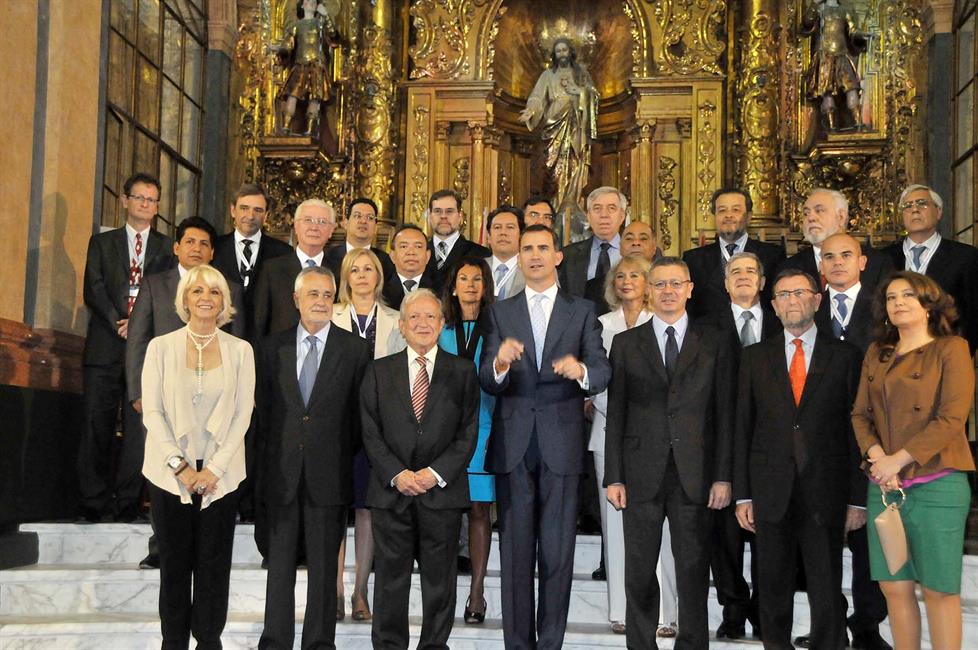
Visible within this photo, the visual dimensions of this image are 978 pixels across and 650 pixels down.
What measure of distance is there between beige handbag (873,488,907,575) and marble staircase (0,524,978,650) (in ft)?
2.79

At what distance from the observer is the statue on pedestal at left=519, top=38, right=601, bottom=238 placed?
1007 centimetres

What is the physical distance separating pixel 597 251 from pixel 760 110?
14.6 ft

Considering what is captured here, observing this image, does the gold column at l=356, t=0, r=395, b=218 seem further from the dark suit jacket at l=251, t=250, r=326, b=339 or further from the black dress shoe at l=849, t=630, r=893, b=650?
the black dress shoe at l=849, t=630, r=893, b=650

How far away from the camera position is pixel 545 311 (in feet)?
15.8

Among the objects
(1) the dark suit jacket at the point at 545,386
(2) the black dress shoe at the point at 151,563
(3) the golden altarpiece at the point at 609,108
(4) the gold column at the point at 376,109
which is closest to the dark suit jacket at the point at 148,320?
(2) the black dress shoe at the point at 151,563

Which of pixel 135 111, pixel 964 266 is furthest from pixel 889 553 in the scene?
pixel 135 111

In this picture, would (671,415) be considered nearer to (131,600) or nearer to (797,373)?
(797,373)

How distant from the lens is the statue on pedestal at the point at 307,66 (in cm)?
970

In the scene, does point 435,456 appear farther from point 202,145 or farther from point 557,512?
point 202,145

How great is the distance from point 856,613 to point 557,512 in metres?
1.27

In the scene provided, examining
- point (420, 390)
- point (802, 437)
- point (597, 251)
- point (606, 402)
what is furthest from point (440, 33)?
point (802, 437)

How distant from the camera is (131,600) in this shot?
5.26 metres

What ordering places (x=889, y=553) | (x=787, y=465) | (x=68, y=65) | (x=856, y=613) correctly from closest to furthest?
1. (x=889, y=553)
2. (x=787, y=465)
3. (x=856, y=613)
4. (x=68, y=65)

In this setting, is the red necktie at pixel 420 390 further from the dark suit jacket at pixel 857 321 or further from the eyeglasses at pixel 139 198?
the eyeglasses at pixel 139 198
